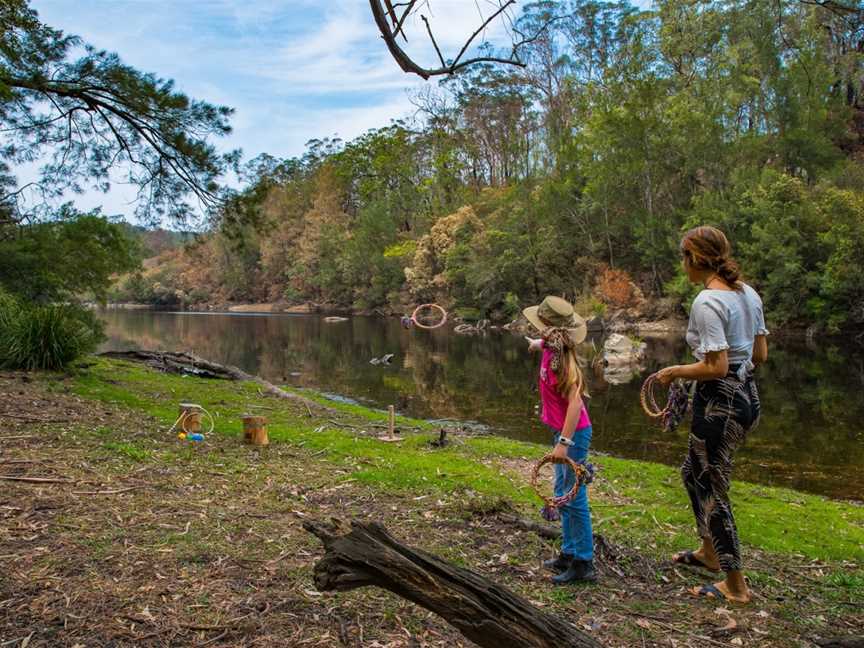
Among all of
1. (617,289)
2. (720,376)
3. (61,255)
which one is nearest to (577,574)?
(720,376)

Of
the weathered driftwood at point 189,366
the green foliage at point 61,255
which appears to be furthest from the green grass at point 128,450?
the green foliage at point 61,255

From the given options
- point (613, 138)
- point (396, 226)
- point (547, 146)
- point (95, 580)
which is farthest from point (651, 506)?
point (396, 226)

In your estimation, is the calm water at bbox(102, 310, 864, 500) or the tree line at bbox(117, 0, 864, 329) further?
the tree line at bbox(117, 0, 864, 329)

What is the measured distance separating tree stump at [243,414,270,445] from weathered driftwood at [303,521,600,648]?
6.18 meters

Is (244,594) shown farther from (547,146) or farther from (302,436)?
(547,146)

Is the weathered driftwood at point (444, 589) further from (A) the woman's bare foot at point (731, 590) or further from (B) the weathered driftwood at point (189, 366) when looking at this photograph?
(B) the weathered driftwood at point (189, 366)

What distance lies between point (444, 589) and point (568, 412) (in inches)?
68.4

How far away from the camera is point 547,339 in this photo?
4.39m

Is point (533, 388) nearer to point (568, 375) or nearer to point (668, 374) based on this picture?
point (568, 375)

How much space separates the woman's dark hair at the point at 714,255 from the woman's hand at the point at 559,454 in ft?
4.66

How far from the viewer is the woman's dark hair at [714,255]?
4.14 meters

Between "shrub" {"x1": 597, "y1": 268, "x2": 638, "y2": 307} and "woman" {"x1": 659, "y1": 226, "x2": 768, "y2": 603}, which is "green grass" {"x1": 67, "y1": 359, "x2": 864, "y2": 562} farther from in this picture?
"shrub" {"x1": 597, "y1": 268, "x2": 638, "y2": 307}

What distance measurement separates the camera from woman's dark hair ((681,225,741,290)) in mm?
4137

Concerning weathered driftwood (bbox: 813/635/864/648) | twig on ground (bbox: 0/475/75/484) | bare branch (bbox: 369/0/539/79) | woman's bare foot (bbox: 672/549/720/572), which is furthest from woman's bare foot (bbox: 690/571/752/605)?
twig on ground (bbox: 0/475/75/484)
